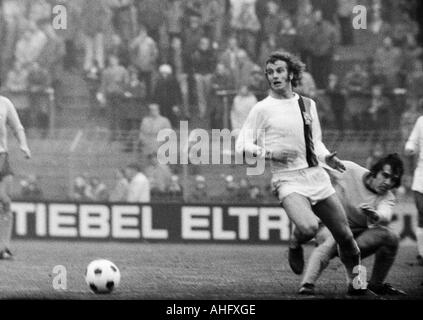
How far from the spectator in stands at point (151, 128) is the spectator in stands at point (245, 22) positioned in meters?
1.67

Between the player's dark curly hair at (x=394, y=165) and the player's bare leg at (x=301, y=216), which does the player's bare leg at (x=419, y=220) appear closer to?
the player's dark curly hair at (x=394, y=165)

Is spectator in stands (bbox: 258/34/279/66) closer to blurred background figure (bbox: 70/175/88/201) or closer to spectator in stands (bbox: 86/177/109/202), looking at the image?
spectator in stands (bbox: 86/177/109/202)

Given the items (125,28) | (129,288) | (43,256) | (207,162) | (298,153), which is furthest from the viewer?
(125,28)

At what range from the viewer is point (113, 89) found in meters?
15.1

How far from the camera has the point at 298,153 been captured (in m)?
8.16

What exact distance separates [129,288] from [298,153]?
72.0 inches

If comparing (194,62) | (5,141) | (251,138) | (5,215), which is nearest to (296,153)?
(251,138)

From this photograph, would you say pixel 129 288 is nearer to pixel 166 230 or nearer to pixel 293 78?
pixel 293 78

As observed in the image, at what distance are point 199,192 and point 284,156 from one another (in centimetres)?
676

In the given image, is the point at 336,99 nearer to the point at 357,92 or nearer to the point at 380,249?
the point at 357,92

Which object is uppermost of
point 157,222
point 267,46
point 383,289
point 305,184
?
point 267,46

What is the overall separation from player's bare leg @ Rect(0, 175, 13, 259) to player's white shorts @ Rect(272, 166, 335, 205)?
12.8ft

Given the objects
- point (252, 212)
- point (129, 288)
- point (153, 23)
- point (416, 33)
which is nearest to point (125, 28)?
point (153, 23)

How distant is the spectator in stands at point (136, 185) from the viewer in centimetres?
1462
